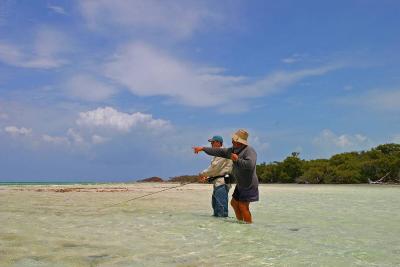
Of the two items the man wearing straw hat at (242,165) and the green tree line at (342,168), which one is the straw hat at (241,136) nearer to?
the man wearing straw hat at (242,165)

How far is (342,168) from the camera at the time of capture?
225 ft

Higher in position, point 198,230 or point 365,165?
point 365,165

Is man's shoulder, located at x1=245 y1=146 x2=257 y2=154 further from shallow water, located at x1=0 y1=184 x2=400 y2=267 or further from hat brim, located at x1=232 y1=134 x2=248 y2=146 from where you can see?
shallow water, located at x1=0 y1=184 x2=400 y2=267

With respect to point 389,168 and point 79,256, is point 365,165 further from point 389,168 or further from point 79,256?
point 79,256

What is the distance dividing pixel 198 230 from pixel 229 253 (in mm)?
2865

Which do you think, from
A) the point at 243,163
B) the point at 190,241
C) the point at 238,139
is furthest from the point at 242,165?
the point at 190,241

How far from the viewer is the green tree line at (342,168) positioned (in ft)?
197

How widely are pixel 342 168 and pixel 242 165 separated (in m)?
60.9

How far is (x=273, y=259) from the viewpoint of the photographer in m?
7.64

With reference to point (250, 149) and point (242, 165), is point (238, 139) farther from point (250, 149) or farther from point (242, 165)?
point (242, 165)

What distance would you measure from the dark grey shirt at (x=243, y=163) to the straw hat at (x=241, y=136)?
8.2 inches

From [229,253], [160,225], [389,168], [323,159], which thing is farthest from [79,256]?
[323,159]

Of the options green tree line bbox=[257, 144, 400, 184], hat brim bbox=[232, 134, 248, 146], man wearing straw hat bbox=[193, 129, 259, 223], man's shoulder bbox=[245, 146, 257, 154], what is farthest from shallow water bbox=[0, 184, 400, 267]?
green tree line bbox=[257, 144, 400, 184]

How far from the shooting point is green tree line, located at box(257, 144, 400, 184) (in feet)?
197
